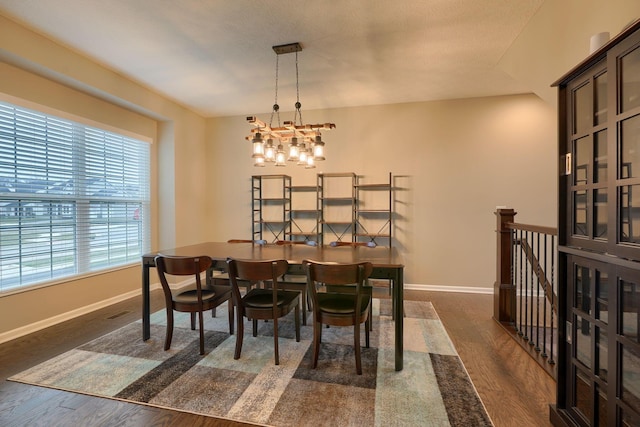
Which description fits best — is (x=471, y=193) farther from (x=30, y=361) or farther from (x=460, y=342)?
(x=30, y=361)

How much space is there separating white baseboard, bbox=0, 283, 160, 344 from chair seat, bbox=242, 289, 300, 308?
230cm

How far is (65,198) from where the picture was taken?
10.7ft

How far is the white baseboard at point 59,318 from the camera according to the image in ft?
8.86

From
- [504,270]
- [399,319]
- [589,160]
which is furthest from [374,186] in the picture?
[589,160]

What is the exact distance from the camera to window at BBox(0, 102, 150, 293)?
9.12ft

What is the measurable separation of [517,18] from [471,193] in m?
2.33

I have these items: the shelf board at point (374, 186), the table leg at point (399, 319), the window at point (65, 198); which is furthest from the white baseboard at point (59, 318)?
the shelf board at point (374, 186)

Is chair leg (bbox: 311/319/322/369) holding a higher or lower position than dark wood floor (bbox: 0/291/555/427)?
higher

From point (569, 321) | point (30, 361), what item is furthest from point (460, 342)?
point (30, 361)

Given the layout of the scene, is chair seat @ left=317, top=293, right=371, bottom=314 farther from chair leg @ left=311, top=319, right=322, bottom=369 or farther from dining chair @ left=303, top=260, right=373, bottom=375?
chair leg @ left=311, top=319, right=322, bottom=369

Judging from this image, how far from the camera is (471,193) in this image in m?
4.23

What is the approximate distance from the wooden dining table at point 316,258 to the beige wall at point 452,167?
5.76 ft

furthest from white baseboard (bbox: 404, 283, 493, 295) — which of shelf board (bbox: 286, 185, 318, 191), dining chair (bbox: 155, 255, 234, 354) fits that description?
dining chair (bbox: 155, 255, 234, 354)

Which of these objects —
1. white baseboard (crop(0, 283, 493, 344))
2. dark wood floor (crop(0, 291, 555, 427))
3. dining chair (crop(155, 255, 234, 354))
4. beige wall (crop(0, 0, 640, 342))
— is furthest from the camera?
beige wall (crop(0, 0, 640, 342))
